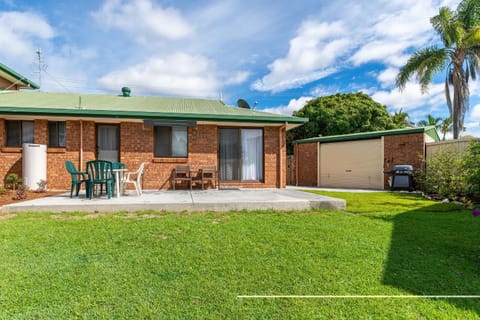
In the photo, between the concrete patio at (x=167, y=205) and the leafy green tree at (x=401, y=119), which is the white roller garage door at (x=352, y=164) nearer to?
the concrete patio at (x=167, y=205)

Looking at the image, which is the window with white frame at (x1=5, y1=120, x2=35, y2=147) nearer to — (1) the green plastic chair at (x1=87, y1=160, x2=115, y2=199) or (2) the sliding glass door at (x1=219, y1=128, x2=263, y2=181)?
(1) the green plastic chair at (x1=87, y1=160, x2=115, y2=199)

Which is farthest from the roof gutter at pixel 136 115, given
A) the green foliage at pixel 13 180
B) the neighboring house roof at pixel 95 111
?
the green foliage at pixel 13 180

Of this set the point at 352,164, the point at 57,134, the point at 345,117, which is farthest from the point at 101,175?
the point at 345,117

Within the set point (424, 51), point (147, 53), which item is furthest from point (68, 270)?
point (424, 51)

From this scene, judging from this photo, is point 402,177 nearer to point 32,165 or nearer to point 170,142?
point 170,142

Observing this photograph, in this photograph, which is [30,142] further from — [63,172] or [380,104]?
[380,104]

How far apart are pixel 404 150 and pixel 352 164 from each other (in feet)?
8.49

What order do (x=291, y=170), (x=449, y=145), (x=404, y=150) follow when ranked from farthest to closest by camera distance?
(x=291, y=170) < (x=404, y=150) < (x=449, y=145)

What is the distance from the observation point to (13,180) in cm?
796

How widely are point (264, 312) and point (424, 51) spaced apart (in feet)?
55.2

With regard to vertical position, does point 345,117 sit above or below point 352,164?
above

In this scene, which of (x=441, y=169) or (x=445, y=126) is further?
(x=445, y=126)

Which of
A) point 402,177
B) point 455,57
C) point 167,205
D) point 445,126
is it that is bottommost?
point 167,205

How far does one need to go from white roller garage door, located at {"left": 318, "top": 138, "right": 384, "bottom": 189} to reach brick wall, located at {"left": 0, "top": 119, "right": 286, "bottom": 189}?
553 cm
